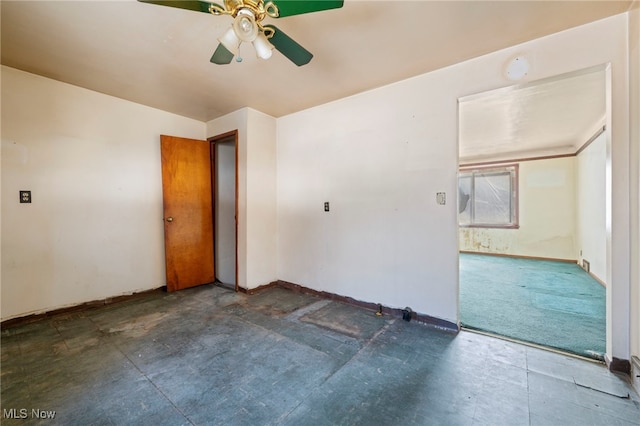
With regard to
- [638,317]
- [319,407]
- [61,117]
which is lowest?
[319,407]

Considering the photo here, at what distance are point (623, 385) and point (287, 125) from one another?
4.04 m

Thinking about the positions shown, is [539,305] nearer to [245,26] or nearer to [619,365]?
[619,365]

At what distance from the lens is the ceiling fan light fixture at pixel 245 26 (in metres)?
1.44

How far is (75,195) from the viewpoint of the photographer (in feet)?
9.55

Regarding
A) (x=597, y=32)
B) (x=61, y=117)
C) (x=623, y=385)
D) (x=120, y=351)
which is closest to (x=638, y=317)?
(x=623, y=385)

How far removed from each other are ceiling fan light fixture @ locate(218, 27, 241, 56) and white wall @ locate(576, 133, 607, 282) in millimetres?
5375

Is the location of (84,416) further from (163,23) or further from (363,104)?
(363,104)

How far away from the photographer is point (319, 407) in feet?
4.93

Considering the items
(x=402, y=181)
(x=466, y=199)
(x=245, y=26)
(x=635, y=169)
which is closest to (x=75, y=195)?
(x=245, y=26)

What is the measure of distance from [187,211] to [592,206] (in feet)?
22.1

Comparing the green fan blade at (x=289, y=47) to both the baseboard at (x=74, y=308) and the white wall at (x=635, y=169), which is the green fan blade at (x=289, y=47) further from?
the baseboard at (x=74, y=308)

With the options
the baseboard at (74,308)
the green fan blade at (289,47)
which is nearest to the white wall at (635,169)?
the green fan blade at (289,47)

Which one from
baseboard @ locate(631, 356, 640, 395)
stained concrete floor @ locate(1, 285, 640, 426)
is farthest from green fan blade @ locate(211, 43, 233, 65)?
baseboard @ locate(631, 356, 640, 395)

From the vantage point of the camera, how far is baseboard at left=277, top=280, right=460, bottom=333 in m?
2.48
